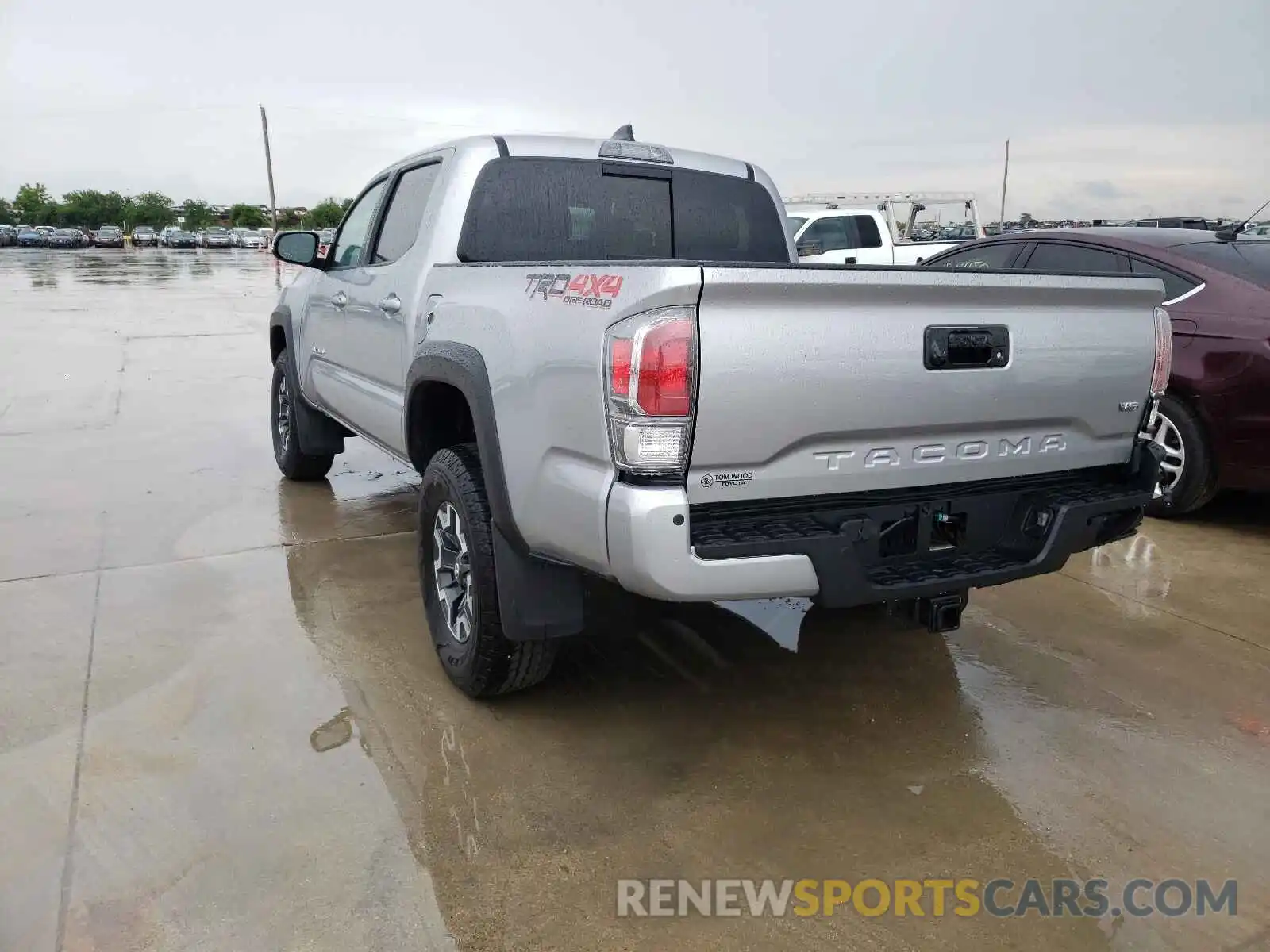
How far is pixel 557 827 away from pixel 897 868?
0.93m

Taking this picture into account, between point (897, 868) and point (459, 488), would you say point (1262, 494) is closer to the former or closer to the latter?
point (897, 868)

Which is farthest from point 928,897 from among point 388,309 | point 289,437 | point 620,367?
point 289,437

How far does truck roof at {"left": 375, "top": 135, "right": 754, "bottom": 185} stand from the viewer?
13.1 feet

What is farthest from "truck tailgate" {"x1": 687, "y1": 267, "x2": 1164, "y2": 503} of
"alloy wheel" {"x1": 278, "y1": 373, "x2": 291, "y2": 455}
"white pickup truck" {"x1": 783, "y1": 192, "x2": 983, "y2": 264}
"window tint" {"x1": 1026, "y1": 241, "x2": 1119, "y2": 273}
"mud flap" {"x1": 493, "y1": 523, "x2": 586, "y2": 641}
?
"white pickup truck" {"x1": 783, "y1": 192, "x2": 983, "y2": 264}

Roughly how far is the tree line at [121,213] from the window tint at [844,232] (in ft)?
277

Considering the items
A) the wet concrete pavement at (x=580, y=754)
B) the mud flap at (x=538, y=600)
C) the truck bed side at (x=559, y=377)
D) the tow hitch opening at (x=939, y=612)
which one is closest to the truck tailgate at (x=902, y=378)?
the truck bed side at (x=559, y=377)

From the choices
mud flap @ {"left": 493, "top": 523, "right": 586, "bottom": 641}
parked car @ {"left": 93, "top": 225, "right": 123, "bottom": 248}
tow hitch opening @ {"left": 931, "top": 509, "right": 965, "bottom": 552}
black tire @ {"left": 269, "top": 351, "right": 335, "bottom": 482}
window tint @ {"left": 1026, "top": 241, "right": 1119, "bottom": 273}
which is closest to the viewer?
tow hitch opening @ {"left": 931, "top": 509, "right": 965, "bottom": 552}

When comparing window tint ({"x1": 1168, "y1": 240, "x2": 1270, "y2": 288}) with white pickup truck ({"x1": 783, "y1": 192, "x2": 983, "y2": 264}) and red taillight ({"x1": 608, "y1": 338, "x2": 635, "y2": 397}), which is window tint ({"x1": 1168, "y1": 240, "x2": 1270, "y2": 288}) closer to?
red taillight ({"x1": 608, "y1": 338, "x2": 635, "y2": 397})

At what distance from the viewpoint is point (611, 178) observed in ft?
13.7

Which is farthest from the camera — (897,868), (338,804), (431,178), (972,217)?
(972,217)

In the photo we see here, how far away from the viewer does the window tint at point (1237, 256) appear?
17.4 ft

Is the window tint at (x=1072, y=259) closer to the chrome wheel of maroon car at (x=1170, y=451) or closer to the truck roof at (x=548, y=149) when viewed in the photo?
the chrome wheel of maroon car at (x=1170, y=451)

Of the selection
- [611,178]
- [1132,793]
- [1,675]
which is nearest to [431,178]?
[611,178]

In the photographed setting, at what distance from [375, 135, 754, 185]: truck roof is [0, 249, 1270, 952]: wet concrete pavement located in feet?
6.44
